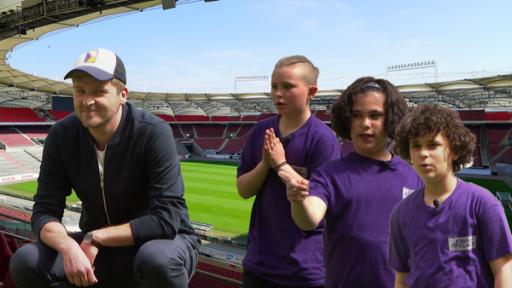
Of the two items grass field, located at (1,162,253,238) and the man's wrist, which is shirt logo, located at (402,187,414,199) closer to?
the man's wrist

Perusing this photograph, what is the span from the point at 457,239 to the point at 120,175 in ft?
4.74

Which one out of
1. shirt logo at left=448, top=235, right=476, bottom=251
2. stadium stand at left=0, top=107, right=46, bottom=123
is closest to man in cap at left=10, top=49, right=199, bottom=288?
shirt logo at left=448, top=235, right=476, bottom=251

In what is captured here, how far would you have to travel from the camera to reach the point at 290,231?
74.2 inches

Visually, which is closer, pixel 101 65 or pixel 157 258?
pixel 157 258

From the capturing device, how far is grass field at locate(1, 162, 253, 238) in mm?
13953

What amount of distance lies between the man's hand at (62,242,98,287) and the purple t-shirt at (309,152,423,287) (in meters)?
0.96

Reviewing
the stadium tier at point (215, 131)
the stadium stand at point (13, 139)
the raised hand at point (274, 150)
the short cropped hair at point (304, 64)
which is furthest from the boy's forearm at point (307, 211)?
the stadium stand at point (13, 139)

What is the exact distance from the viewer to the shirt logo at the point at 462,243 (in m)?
1.35

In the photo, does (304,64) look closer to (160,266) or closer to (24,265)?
(160,266)

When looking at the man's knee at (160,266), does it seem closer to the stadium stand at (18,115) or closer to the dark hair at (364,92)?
the dark hair at (364,92)

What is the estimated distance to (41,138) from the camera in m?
36.3

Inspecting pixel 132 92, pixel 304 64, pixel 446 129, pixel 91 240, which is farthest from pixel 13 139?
pixel 446 129

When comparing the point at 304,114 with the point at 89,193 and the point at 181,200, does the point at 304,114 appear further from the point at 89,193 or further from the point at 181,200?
the point at 89,193

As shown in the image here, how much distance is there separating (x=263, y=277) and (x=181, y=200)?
0.60 m
